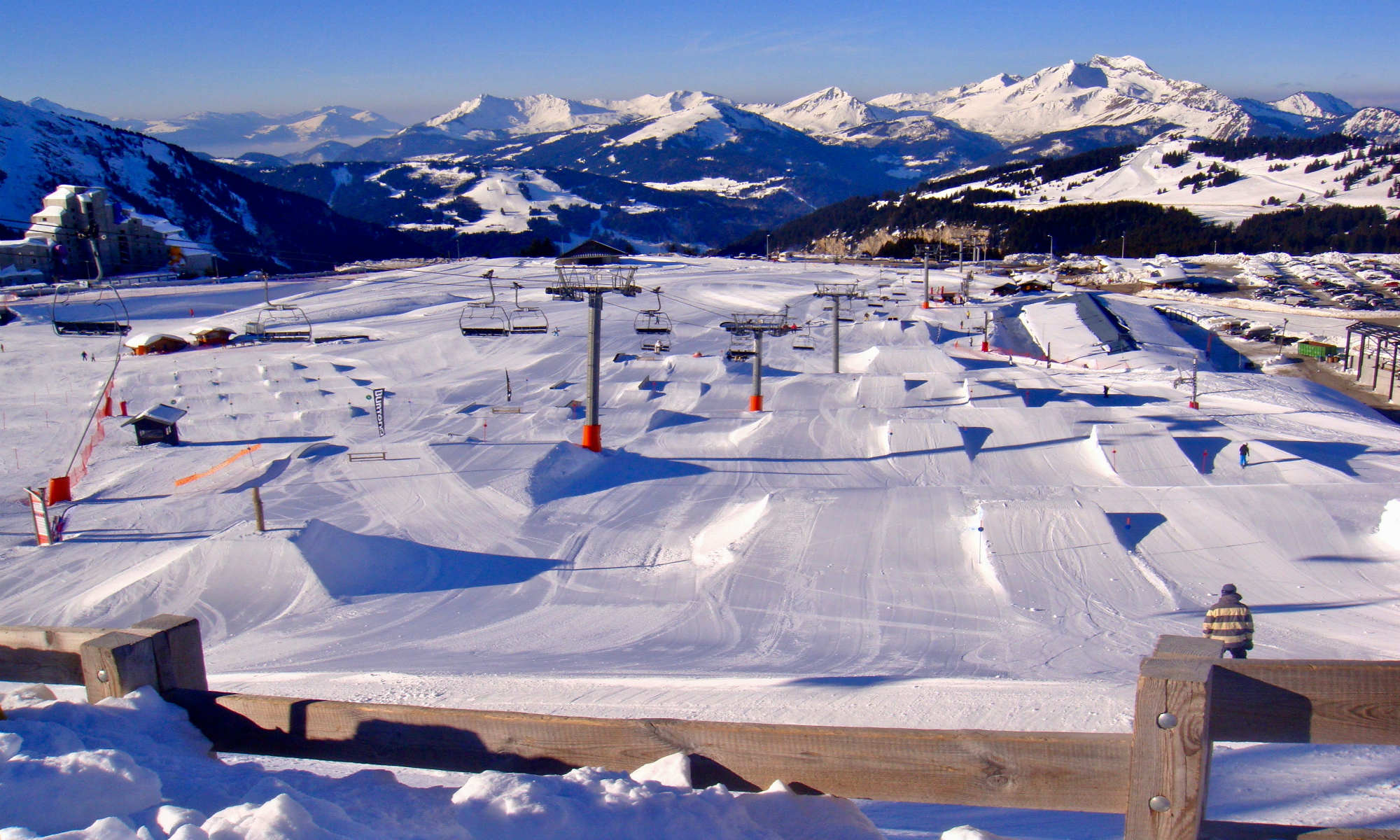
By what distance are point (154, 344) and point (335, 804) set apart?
Result: 148ft

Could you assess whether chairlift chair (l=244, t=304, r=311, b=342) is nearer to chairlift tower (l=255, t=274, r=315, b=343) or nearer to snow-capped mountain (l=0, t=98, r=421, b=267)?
chairlift tower (l=255, t=274, r=315, b=343)

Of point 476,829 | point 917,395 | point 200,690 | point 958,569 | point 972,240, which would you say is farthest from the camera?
point 972,240

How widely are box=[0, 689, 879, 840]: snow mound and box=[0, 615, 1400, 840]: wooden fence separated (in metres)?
0.07

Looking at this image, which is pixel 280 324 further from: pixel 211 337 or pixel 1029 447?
pixel 1029 447

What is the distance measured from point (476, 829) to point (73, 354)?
139ft

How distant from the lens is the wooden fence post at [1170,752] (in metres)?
1.86

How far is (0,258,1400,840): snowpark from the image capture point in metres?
2.40

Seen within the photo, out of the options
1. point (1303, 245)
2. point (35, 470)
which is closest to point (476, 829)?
point (35, 470)

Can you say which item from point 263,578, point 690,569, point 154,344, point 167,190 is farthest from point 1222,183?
point 263,578

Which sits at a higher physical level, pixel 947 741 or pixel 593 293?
pixel 593 293

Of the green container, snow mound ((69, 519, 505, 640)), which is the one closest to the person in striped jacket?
snow mound ((69, 519, 505, 640))

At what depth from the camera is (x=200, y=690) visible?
2.58 metres

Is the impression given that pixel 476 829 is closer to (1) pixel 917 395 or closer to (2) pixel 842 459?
(2) pixel 842 459

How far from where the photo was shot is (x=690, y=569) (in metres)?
12.9
